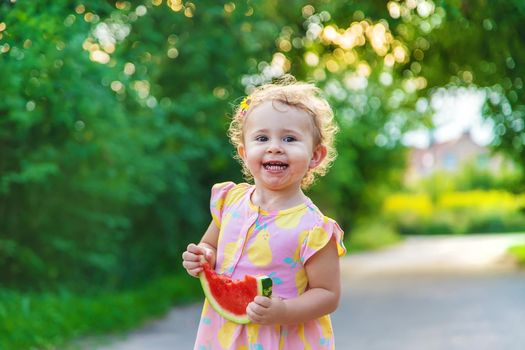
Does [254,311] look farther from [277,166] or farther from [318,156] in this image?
[318,156]

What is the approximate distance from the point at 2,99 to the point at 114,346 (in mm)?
2418

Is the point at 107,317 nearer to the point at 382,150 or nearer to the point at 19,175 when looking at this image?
the point at 19,175

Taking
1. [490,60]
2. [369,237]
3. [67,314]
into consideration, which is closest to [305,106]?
[67,314]

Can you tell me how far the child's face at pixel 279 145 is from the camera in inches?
113

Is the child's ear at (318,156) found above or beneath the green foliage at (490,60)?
beneath

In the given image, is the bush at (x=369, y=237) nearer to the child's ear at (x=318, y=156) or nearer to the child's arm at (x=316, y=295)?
the child's ear at (x=318, y=156)

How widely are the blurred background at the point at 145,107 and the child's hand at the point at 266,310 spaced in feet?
9.11

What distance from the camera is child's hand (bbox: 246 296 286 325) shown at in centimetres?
270

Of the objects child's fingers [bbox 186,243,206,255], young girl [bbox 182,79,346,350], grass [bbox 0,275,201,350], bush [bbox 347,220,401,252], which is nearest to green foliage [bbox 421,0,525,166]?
grass [bbox 0,275,201,350]

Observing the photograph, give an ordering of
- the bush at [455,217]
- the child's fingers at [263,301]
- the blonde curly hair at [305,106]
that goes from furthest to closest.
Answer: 1. the bush at [455,217]
2. the blonde curly hair at [305,106]
3. the child's fingers at [263,301]

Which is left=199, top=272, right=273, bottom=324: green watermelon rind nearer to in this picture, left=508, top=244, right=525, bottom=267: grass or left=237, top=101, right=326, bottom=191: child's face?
left=237, top=101, right=326, bottom=191: child's face

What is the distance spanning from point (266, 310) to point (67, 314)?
5800mm

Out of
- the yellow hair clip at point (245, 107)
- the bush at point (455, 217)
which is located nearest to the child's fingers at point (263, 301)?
the yellow hair clip at point (245, 107)

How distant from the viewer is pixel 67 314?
8.14 m
